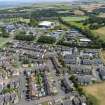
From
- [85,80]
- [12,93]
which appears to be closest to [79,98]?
[85,80]

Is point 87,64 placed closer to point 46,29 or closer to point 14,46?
point 14,46

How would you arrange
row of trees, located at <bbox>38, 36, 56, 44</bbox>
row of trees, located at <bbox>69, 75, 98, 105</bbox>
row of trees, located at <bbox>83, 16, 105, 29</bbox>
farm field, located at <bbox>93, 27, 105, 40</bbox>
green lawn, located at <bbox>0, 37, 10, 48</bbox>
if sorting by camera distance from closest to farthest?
row of trees, located at <bbox>69, 75, 98, 105</bbox>, green lawn, located at <bbox>0, 37, 10, 48</bbox>, row of trees, located at <bbox>38, 36, 56, 44</bbox>, farm field, located at <bbox>93, 27, 105, 40</bbox>, row of trees, located at <bbox>83, 16, 105, 29</bbox>

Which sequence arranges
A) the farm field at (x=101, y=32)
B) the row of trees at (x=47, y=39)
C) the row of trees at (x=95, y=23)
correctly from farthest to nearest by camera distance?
1. the row of trees at (x=95, y=23)
2. the farm field at (x=101, y=32)
3. the row of trees at (x=47, y=39)

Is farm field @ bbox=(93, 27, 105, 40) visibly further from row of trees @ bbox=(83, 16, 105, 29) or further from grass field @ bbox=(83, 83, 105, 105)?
grass field @ bbox=(83, 83, 105, 105)

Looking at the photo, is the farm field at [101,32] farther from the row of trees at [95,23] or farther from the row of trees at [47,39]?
the row of trees at [47,39]

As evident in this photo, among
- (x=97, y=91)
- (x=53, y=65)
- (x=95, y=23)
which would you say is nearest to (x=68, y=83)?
(x=97, y=91)

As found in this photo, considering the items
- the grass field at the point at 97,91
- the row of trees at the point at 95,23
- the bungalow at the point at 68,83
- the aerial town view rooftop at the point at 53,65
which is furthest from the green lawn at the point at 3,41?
the grass field at the point at 97,91

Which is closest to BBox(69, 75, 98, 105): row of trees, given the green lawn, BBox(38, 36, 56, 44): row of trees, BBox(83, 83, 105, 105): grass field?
BBox(83, 83, 105, 105): grass field

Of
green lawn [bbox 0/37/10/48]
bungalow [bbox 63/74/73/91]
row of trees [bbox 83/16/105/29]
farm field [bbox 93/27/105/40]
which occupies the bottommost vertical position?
green lawn [bbox 0/37/10/48]
